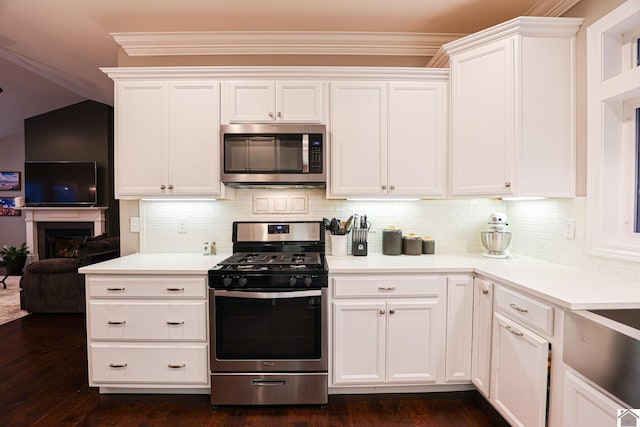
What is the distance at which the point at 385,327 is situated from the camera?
2113 millimetres

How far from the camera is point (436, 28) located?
8.52 ft

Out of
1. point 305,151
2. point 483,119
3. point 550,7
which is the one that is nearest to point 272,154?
point 305,151

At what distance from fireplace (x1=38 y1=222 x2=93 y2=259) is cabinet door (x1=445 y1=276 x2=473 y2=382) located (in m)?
6.55

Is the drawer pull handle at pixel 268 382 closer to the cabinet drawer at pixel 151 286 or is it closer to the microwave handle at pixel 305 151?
the cabinet drawer at pixel 151 286

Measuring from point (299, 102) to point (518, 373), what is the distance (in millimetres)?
2159

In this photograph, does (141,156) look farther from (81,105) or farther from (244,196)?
(81,105)

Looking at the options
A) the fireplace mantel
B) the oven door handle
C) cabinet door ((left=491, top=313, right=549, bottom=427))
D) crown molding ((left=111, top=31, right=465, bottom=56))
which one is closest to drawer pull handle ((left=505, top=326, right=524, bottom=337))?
cabinet door ((left=491, top=313, right=549, bottom=427))

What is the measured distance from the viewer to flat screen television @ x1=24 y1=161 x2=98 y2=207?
19.7 ft

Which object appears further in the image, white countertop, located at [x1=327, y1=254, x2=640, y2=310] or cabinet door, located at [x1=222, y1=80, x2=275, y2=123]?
cabinet door, located at [x1=222, y1=80, x2=275, y2=123]

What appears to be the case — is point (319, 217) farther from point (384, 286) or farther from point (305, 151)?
point (384, 286)

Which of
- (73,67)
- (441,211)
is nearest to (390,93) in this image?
(441,211)

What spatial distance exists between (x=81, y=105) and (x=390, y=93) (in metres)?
6.35

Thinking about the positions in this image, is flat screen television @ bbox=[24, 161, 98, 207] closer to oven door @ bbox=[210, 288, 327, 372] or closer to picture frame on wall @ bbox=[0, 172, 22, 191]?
picture frame on wall @ bbox=[0, 172, 22, 191]

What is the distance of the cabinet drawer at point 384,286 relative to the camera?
2.11 m
